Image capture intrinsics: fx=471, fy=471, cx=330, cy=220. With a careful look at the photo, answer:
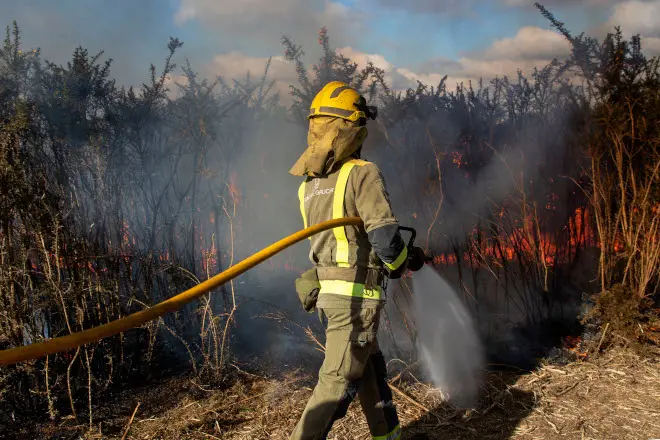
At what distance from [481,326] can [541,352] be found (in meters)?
0.78

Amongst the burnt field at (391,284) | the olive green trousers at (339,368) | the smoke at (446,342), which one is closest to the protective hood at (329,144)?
the olive green trousers at (339,368)

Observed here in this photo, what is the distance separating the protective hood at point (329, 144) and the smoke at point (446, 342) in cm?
195

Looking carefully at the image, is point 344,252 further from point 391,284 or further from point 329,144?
point 391,284

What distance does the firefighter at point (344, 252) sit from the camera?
88.0 inches

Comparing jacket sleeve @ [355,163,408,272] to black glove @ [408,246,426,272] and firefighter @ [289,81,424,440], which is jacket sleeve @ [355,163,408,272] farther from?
black glove @ [408,246,426,272]

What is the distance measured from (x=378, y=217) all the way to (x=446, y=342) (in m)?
2.38

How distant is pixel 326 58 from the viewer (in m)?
6.22

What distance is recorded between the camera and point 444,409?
3238mm

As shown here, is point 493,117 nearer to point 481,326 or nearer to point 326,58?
point 326,58

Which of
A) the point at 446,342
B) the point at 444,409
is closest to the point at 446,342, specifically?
the point at 446,342

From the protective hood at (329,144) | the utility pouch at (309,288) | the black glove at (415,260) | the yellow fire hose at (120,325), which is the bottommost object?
the utility pouch at (309,288)

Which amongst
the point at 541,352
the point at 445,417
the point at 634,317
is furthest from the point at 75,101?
the point at 634,317

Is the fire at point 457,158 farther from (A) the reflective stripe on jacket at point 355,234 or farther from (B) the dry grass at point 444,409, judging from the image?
(A) the reflective stripe on jacket at point 355,234

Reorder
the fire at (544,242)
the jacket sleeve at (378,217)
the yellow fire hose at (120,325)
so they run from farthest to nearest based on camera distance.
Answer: the fire at (544,242) < the jacket sleeve at (378,217) < the yellow fire hose at (120,325)
